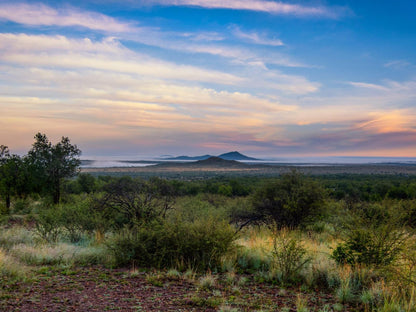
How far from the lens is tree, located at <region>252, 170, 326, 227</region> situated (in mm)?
14395

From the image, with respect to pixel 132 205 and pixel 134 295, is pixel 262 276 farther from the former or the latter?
pixel 132 205

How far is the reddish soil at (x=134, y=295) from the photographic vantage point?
5723mm

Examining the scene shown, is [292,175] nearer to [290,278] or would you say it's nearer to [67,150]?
[290,278]

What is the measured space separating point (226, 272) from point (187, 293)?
6.08ft

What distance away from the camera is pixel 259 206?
1516 cm

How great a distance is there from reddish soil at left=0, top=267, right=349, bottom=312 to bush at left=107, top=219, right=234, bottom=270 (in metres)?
0.86

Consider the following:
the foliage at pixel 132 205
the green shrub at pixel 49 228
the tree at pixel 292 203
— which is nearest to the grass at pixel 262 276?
the green shrub at pixel 49 228

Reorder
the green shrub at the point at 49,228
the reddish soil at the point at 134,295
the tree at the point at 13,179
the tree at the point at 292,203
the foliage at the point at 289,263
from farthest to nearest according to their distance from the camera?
1. the tree at the point at 13,179
2. the tree at the point at 292,203
3. the green shrub at the point at 49,228
4. the foliage at the point at 289,263
5. the reddish soil at the point at 134,295

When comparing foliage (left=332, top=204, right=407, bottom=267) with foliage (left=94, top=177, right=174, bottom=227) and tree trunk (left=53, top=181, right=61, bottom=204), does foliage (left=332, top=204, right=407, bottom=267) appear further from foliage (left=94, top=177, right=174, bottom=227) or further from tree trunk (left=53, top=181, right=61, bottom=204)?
tree trunk (left=53, top=181, right=61, bottom=204)

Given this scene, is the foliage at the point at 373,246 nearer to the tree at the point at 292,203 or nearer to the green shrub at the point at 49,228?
the tree at the point at 292,203

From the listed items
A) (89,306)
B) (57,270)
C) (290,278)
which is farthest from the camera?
(57,270)

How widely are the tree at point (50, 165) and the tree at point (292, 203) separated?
17326 mm

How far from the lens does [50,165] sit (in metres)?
25.2

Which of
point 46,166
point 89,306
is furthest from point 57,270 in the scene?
point 46,166
